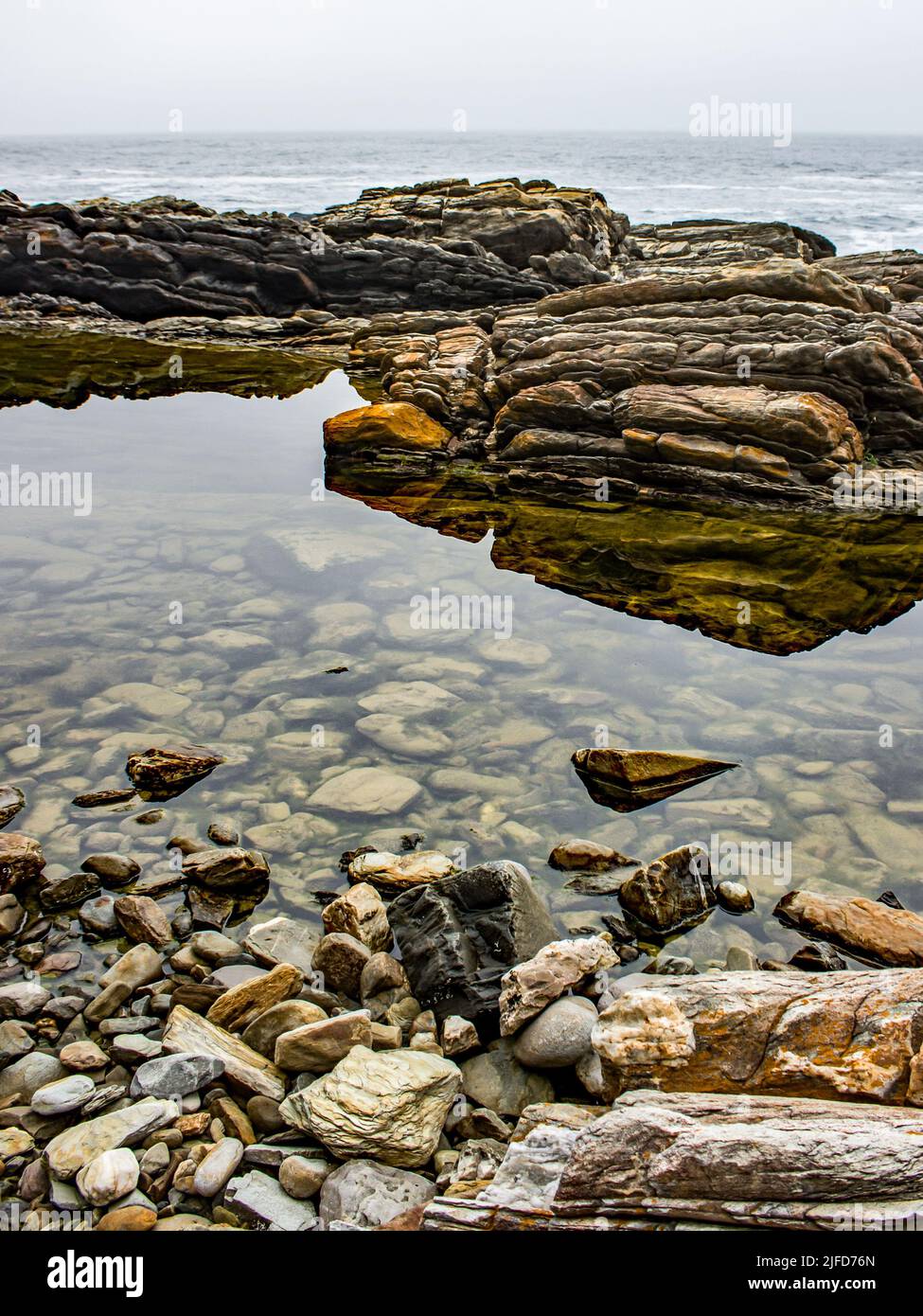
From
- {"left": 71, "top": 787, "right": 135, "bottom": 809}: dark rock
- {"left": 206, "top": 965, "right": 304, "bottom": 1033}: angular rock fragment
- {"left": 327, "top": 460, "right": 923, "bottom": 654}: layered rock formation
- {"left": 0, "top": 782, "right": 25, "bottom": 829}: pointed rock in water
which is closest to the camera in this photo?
{"left": 206, "top": 965, "right": 304, "bottom": 1033}: angular rock fragment

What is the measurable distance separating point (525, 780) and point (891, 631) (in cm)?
603

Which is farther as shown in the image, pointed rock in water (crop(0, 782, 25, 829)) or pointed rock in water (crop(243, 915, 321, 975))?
pointed rock in water (crop(0, 782, 25, 829))

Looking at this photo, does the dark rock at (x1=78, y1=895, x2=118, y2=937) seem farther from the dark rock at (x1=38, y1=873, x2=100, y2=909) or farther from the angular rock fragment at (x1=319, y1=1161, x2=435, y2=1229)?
the angular rock fragment at (x1=319, y1=1161, x2=435, y2=1229)

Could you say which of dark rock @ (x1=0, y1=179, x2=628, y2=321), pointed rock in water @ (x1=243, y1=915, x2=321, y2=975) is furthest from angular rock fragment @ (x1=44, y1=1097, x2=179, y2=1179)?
dark rock @ (x1=0, y1=179, x2=628, y2=321)

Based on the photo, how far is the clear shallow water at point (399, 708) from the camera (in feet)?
23.2

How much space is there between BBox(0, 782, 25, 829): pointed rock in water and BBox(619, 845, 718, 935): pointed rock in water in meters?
4.65

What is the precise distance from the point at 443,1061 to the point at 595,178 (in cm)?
11902

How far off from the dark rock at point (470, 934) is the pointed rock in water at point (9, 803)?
3214mm

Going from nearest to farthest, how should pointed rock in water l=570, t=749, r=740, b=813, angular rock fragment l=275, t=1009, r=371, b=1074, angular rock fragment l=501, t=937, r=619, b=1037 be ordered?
angular rock fragment l=275, t=1009, r=371, b=1074, angular rock fragment l=501, t=937, r=619, b=1037, pointed rock in water l=570, t=749, r=740, b=813

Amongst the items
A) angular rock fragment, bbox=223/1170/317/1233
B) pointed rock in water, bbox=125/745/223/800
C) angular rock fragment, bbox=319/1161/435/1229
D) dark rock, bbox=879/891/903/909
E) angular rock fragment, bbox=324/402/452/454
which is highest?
angular rock fragment, bbox=324/402/452/454

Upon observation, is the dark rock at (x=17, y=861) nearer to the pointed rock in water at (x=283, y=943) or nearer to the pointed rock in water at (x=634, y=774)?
the pointed rock in water at (x=283, y=943)

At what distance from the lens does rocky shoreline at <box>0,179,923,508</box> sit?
16859 mm

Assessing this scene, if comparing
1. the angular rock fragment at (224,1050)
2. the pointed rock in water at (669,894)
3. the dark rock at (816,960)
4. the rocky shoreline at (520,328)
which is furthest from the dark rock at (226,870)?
the rocky shoreline at (520,328)

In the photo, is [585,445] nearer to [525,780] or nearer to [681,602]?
[681,602]
